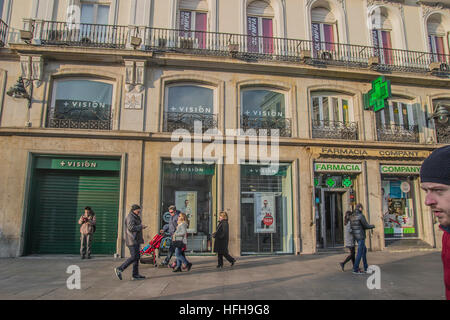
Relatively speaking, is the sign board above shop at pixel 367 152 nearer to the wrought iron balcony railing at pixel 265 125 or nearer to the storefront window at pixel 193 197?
the wrought iron balcony railing at pixel 265 125

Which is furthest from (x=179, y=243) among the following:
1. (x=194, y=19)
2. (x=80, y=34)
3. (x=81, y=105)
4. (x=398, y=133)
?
(x=398, y=133)

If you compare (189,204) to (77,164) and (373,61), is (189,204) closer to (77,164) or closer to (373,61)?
(77,164)

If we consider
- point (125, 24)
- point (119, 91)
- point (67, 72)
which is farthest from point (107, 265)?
point (125, 24)

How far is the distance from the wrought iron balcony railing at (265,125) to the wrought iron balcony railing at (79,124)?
207 inches

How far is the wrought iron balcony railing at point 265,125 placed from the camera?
469 inches

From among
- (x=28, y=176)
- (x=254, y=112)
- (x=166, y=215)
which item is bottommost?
(x=166, y=215)

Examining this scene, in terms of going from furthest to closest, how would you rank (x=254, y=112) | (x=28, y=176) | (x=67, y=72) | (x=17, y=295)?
1. (x=254, y=112)
2. (x=67, y=72)
3. (x=28, y=176)
4. (x=17, y=295)

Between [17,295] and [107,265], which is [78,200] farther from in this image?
[17,295]

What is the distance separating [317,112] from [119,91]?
8122 mm

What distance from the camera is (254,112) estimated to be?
→ 1223cm

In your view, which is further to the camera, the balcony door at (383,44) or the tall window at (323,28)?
the balcony door at (383,44)

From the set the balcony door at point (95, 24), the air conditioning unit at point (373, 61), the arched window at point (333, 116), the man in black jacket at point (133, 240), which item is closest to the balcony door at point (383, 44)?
the air conditioning unit at point (373, 61)

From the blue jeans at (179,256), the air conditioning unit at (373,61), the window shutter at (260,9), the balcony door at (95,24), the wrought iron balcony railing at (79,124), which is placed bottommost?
the blue jeans at (179,256)

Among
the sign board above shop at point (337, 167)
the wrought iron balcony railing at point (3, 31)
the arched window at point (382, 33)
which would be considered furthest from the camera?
the arched window at point (382, 33)
